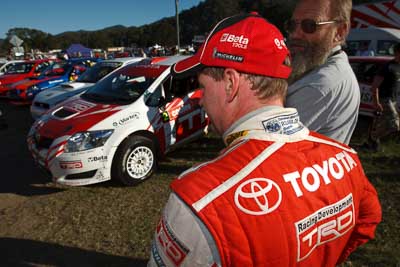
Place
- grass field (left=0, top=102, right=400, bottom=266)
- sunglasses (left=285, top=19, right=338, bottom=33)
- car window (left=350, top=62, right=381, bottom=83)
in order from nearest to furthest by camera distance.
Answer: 1. sunglasses (left=285, top=19, right=338, bottom=33)
2. grass field (left=0, top=102, right=400, bottom=266)
3. car window (left=350, top=62, right=381, bottom=83)

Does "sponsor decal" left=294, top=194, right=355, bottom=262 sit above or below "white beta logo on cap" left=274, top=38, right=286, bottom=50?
below

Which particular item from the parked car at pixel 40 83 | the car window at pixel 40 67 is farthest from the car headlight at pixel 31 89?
the car window at pixel 40 67

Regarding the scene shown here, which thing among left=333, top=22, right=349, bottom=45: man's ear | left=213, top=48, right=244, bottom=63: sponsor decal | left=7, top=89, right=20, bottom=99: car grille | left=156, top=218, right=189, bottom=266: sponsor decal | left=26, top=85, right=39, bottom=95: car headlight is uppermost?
left=333, top=22, right=349, bottom=45: man's ear

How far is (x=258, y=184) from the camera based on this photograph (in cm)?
73

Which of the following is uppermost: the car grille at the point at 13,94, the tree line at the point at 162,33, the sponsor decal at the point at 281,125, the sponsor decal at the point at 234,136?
the tree line at the point at 162,33

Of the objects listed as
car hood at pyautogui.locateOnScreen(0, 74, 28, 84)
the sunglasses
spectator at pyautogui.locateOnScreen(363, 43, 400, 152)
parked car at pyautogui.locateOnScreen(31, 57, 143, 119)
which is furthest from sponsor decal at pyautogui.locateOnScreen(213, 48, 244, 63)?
car hood at pyautogui.locateOnScreen(0, 74, 28, 84)

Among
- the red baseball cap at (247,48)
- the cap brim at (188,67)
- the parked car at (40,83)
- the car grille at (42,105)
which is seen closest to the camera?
the red baseball cap at (247,48)

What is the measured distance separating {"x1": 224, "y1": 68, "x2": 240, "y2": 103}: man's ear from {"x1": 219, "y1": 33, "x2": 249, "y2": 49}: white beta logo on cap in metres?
0.08

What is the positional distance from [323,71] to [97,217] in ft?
10.7

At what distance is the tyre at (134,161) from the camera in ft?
13.8

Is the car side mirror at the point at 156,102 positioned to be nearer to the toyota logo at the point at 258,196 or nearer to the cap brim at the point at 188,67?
the cap brim at the point at 188,67

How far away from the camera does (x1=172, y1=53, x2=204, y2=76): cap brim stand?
1.09 metres

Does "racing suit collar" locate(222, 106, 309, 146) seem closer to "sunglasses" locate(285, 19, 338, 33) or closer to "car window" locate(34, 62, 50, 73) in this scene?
"sunglasses" locate(285, 19, 338, 33)

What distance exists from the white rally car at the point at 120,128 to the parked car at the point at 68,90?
2.45 metres
